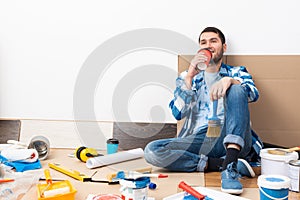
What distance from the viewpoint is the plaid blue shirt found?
86.6 inches

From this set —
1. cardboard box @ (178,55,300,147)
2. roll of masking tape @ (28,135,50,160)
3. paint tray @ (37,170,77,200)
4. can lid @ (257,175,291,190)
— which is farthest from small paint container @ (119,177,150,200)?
cardboard box @ (178,55,300,147)

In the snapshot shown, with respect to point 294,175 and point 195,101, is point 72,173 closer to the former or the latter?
point 195,101

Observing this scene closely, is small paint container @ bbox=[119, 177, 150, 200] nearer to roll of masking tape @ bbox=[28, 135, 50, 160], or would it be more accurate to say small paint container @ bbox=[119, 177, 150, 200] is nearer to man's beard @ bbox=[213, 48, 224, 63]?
roll of masking tape @ bbox=[28, 135, 50, 160]

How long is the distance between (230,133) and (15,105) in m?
1.19

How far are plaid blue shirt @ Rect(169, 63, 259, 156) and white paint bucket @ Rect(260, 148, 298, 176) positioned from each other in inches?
14.8

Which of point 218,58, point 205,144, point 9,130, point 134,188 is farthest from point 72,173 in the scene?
point 218,58

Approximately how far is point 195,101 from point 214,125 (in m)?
0.17

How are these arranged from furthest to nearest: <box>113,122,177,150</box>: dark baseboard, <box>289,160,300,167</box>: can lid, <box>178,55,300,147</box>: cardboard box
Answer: <box>113,122,177,150</box>: dark baseboard, <box>178,55,300,147</box>: cardboard box, <box>289,160,300,167</box>: can lid

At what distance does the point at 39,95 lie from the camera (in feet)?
8.23

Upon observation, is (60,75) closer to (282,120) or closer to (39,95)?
(39,95)

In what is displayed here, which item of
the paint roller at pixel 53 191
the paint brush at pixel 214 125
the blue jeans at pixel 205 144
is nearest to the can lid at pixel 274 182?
the blue jeans at pixel 205 144

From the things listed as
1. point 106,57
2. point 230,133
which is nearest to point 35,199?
point 230,133

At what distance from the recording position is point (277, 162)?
185cm

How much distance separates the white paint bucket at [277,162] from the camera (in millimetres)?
1844
